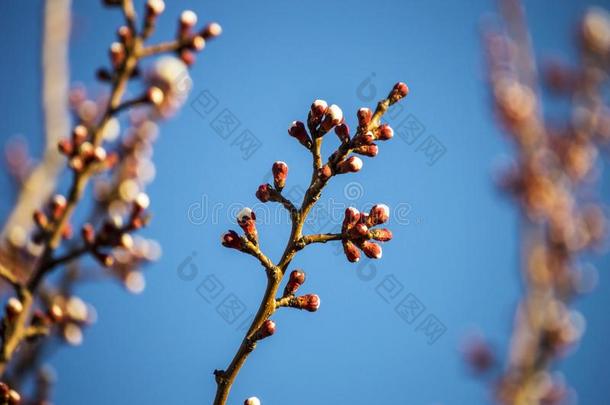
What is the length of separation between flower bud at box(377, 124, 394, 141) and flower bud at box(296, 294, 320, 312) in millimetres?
892

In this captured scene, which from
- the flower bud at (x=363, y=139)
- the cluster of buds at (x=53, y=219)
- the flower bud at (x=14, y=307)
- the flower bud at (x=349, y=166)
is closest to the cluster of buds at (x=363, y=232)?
the flower bud at (x=349, y=166)

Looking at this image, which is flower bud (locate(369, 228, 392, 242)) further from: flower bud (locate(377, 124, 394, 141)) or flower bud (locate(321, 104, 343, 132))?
flower bud (locate(321, 104, 343, 132))

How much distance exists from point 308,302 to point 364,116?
0.98m

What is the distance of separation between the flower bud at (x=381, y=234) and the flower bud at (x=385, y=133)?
48 cm

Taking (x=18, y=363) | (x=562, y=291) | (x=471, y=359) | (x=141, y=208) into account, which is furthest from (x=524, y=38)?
(x=18, y=363)

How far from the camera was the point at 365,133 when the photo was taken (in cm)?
216

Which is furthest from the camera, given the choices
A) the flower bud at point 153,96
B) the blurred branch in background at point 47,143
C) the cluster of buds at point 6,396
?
the blurred branch in background at point 47,143

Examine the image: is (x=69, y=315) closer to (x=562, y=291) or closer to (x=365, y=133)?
(x=365, y=133)

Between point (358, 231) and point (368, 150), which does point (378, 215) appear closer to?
point (358, 231)

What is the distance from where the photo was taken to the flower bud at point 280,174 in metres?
2.19

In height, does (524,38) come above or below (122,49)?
above

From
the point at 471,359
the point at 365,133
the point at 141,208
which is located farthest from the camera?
the point at 471,359

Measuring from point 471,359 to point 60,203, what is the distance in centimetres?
442

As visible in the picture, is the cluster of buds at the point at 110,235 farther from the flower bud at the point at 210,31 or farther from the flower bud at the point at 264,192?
the flower bud at the point at 210,31
